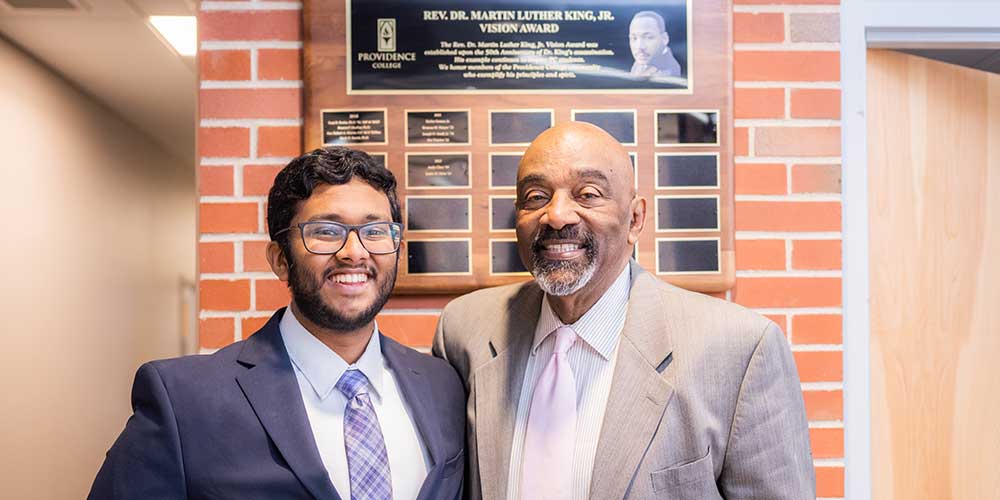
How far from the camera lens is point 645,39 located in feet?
6.27

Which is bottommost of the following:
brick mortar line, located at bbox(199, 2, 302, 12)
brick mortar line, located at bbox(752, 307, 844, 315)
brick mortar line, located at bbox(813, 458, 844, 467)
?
brick mortar line, located at bbox(813, 458, 844, 467)

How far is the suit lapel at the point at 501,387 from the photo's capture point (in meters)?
1.44

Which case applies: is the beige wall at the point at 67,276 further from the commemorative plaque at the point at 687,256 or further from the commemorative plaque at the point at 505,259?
the commemorative plaque at the point at 687,256

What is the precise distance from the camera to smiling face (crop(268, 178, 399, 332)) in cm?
137

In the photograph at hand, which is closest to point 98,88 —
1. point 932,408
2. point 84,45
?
point 84,45

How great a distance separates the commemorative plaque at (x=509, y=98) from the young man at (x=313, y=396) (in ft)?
1.40

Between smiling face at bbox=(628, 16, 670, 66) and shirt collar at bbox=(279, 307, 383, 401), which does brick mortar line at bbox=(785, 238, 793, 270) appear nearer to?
smiling face at bbox=(628, 16, 670, 66)

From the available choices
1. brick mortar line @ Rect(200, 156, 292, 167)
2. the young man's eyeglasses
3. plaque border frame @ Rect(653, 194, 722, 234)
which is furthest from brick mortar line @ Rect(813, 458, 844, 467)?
brick mortar line @ Rect(200, 156, 292, 167)

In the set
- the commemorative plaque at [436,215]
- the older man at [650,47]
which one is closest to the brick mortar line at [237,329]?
the commemorative plaque at [436,215]

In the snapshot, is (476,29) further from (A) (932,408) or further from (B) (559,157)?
(A) (932,408)

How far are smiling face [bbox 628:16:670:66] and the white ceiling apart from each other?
1410 millimetres

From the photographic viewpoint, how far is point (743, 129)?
1.94 m

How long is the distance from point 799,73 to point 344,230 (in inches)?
52.5

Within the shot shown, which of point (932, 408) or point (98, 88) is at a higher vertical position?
point (98, 88)
